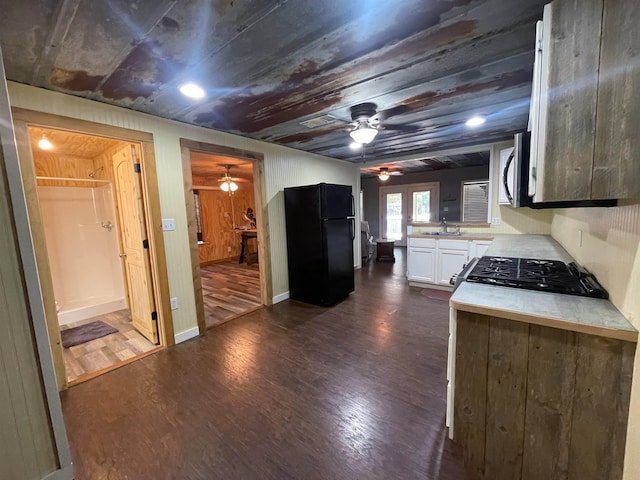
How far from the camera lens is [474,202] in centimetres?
714

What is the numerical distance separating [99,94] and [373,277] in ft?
14.9

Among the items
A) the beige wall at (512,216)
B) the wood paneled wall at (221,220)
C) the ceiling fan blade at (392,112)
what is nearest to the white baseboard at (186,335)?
the ceiling fan blade at (392,112)

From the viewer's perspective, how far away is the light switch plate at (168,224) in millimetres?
2602

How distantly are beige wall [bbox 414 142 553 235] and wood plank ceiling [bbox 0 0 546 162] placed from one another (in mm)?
1625

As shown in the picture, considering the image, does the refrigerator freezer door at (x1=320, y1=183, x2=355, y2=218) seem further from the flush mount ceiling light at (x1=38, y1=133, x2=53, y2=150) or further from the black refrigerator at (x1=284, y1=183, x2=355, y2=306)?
the flush mount ceiling light at (x1=38, y1=133, x2=53, y2=150)

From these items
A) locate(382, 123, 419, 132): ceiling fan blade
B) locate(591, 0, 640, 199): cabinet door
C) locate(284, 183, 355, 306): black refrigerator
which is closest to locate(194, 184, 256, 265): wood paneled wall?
locate(284, 183, 355, 306): black refrigerator

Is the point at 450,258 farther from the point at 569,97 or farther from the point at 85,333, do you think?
the point at 85,333

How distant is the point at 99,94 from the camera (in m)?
2.01

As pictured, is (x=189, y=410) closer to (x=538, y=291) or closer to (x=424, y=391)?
(x=424, y=391)

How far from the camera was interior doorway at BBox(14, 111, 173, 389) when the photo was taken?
206 centimetres

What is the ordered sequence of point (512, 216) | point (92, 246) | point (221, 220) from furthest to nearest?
1. point (221, 220)
2. point (512, 216)
3. point (92, 246)

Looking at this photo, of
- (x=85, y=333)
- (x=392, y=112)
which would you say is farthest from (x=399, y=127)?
(x=85, y=333)

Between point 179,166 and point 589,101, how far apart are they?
299cm

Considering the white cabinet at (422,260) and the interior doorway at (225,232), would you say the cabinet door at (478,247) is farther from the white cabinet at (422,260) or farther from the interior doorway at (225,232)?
the interior doorway at (225,232)
